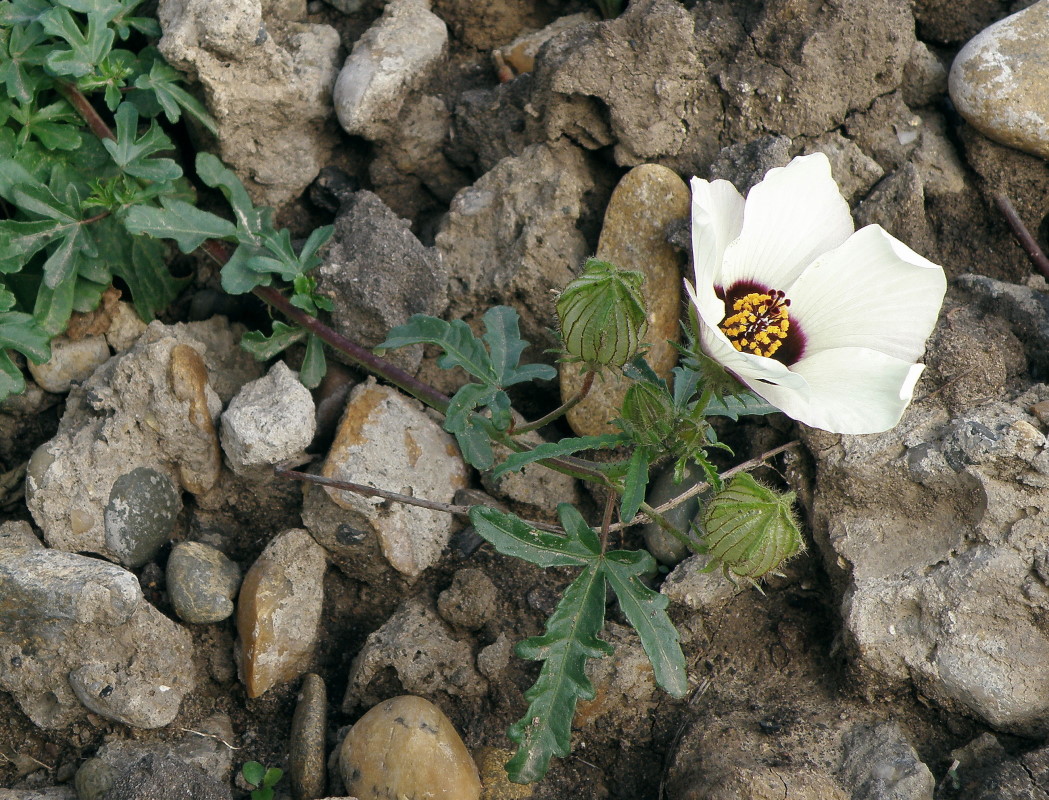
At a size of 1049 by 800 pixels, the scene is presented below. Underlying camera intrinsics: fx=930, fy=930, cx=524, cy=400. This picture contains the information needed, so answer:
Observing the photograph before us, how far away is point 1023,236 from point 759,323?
149 cm

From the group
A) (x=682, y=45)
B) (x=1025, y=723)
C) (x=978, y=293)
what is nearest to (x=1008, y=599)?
(x=1025, y=723)

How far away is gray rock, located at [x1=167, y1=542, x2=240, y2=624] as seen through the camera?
9.45 feet

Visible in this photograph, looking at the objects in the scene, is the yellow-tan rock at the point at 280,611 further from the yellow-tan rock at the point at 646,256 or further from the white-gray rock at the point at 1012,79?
the white-gray rock at the point at 1012,79

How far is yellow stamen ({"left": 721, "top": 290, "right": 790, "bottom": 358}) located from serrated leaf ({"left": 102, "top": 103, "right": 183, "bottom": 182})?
1.96m

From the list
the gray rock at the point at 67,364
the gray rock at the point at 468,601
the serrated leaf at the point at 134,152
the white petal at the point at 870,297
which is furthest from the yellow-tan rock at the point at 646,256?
the gray rock at the point at 67,364

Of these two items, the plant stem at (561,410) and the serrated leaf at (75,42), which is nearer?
the plant stem at (561,410)

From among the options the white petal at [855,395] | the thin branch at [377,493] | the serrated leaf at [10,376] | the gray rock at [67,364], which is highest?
the white petal at [855,395]

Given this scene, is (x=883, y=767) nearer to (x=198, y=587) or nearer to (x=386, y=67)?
(x=198, y=587)

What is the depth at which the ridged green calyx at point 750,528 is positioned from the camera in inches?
91.9

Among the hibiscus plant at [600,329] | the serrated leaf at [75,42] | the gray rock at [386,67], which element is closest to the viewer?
the hibiscus plant at [600,329]

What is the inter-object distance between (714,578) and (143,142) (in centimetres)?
243

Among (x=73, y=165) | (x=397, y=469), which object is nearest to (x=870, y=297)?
(x=397, y=469)

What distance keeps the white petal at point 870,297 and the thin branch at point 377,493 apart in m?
1.04

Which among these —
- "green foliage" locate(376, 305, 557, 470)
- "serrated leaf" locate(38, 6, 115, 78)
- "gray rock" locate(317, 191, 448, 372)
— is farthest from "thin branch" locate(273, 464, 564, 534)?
"serrated leaf" locate(38, 6, 115, 78)
